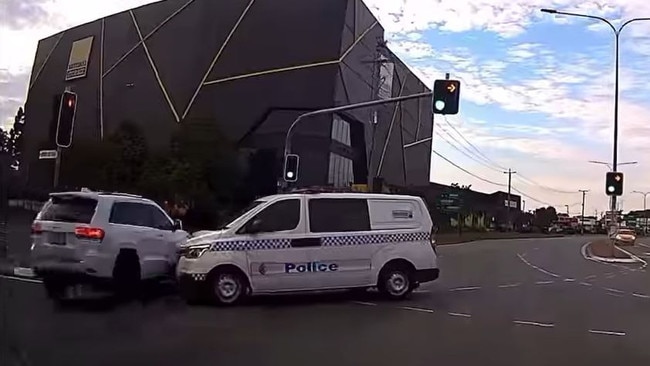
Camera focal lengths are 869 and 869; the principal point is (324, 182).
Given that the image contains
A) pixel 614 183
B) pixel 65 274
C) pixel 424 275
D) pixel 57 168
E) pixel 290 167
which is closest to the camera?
pixel 65 274

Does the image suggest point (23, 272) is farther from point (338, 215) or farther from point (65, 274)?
point (338, 215)

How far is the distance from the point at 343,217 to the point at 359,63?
140 ft

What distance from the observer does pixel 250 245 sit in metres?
14.4

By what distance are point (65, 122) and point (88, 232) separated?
119 inches

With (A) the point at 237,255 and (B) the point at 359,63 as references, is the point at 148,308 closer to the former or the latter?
(A) the point at 237,255

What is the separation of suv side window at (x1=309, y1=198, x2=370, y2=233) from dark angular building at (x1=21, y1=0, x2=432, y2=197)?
24825 mm

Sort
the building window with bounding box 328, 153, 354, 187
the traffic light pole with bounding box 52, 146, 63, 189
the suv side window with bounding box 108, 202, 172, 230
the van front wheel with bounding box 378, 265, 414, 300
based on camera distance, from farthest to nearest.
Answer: the building window with bounding box 328, 153, 354, 187 → the van front wheel with bounding box 378, 265, 414, 300 → the traffic light pole with bounding box 52, 146, 63, 189 → the suv side window with bounding box 108, 202, 172, 230

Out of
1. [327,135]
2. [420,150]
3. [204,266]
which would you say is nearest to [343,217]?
[204,266]

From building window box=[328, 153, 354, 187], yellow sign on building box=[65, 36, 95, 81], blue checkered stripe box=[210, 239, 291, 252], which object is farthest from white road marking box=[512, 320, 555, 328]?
building window box=[328, 153, 354, 187]

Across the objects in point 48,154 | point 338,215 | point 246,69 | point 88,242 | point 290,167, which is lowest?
point 88,242

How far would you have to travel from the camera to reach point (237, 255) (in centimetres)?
1423

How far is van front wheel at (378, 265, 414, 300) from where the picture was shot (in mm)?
15812

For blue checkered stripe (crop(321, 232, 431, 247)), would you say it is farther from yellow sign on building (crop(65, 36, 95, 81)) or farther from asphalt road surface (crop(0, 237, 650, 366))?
yellow sign on building (crop(65, 36, 95, 81))

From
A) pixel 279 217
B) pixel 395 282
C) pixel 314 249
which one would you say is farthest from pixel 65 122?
pixel 395 282
